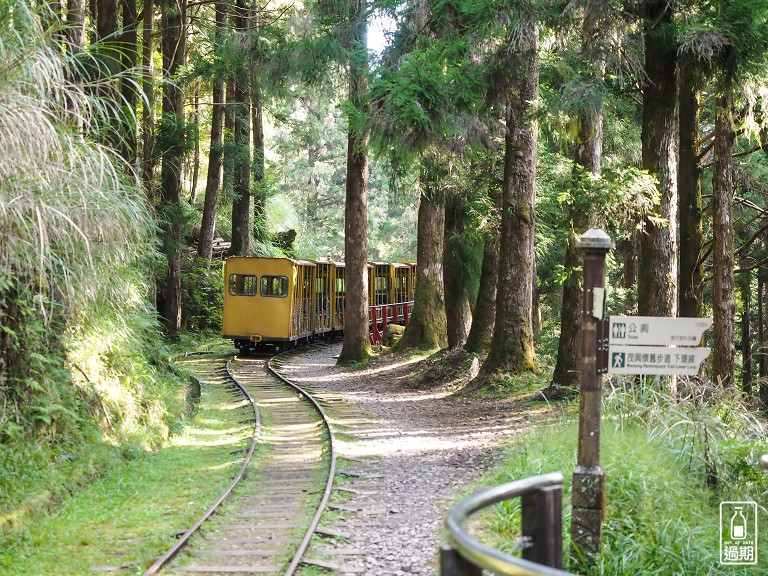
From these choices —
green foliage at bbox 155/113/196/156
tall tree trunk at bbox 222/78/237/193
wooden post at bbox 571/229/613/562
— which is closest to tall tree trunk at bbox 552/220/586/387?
wooden post at bbox 571/229/613/562

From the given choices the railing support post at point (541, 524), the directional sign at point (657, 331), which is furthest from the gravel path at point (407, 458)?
the railing support post at point (541, 524)

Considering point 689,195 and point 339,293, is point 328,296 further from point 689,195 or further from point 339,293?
point 689,195

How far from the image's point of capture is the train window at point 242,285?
76.8ft

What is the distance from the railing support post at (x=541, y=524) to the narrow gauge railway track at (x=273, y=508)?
254 centimetres

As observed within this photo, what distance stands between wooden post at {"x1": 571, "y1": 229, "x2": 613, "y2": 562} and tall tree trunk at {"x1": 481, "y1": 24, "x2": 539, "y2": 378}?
8717mm

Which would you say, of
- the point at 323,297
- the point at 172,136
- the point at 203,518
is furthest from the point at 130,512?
the point at 323,297

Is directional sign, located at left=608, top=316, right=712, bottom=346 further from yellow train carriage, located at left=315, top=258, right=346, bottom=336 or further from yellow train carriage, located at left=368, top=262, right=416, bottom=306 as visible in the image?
yellow train carriage, located at left=368, top=262, right=416, bottom=306

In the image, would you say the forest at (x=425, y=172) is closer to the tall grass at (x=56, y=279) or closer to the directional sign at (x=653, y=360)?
the tall grass at (x=56, y=279)

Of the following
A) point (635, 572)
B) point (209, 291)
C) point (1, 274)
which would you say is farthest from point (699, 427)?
point (209, 291)

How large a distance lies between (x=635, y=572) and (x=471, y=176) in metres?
11.6

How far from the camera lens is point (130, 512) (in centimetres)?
776

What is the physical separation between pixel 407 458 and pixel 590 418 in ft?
16.6

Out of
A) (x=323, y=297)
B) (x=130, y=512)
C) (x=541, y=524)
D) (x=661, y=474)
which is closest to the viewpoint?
(x=541, y=524)

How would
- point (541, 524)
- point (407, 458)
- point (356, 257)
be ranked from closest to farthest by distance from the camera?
1. point (541, 524)
2. point (407, 458)
3. point (356, 257)
